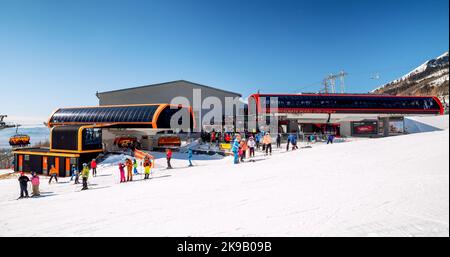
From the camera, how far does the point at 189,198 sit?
677 centimetres

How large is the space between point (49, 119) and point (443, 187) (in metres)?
34.9

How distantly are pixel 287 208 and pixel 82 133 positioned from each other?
789 inches

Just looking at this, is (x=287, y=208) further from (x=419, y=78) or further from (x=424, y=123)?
(x=419, y=78)

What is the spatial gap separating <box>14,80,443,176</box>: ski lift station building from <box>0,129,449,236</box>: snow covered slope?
1431cm

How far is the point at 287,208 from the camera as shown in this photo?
506 centimetres

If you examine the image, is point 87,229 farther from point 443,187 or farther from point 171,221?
point 443,187

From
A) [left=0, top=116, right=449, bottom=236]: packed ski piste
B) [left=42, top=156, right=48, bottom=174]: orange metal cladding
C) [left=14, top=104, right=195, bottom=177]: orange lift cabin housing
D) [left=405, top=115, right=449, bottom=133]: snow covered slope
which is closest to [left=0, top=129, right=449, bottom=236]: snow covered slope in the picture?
[left=0, top=116, right=449, bottom=236]: packed ski piste

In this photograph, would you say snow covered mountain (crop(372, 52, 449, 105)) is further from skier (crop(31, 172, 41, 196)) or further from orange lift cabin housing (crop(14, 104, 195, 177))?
skier (crop(31, 172, 41, 196))

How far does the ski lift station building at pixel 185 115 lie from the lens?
804 inches

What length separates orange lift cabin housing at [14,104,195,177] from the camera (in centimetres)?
1974

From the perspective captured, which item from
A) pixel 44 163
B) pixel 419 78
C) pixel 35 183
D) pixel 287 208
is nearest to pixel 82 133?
pixel 44 163

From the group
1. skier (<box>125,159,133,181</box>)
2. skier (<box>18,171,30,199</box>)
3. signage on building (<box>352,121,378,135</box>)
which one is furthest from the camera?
signage on building (<box>352,121,378,135</box>)

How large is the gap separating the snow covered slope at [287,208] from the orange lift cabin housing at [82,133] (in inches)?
522
